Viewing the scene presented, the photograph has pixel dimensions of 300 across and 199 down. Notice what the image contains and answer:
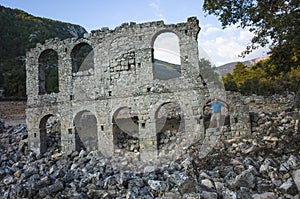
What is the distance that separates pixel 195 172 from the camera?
6988mm

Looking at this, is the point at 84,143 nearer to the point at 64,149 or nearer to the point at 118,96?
the point at 64,149

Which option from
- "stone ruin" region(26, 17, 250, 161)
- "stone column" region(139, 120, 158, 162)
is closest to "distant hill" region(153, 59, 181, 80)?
"stone ruin" region(26, 17, 250, 161)

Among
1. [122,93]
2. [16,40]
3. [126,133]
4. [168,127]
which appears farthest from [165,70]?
[16,40]

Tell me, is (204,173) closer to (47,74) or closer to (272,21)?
(272,21)

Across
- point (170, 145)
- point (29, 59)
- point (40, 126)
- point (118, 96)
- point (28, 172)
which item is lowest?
point (28, 172)

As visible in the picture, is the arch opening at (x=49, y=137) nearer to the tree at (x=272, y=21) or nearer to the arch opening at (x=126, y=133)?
the arch opening at (x=126, y=133)

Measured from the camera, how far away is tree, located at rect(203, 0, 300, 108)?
24.0 feet

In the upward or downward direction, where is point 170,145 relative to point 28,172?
upward

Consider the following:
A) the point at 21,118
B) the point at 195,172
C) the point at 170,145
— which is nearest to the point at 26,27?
the point at 21,118

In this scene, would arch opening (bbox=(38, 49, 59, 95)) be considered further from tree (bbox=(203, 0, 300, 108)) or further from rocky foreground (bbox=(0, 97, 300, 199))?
tree (bbox=(203, 0, 300, 108))

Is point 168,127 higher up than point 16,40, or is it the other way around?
point 16,40

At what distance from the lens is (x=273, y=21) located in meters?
7.50

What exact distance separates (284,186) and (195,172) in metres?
2.19

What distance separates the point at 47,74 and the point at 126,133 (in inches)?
949
